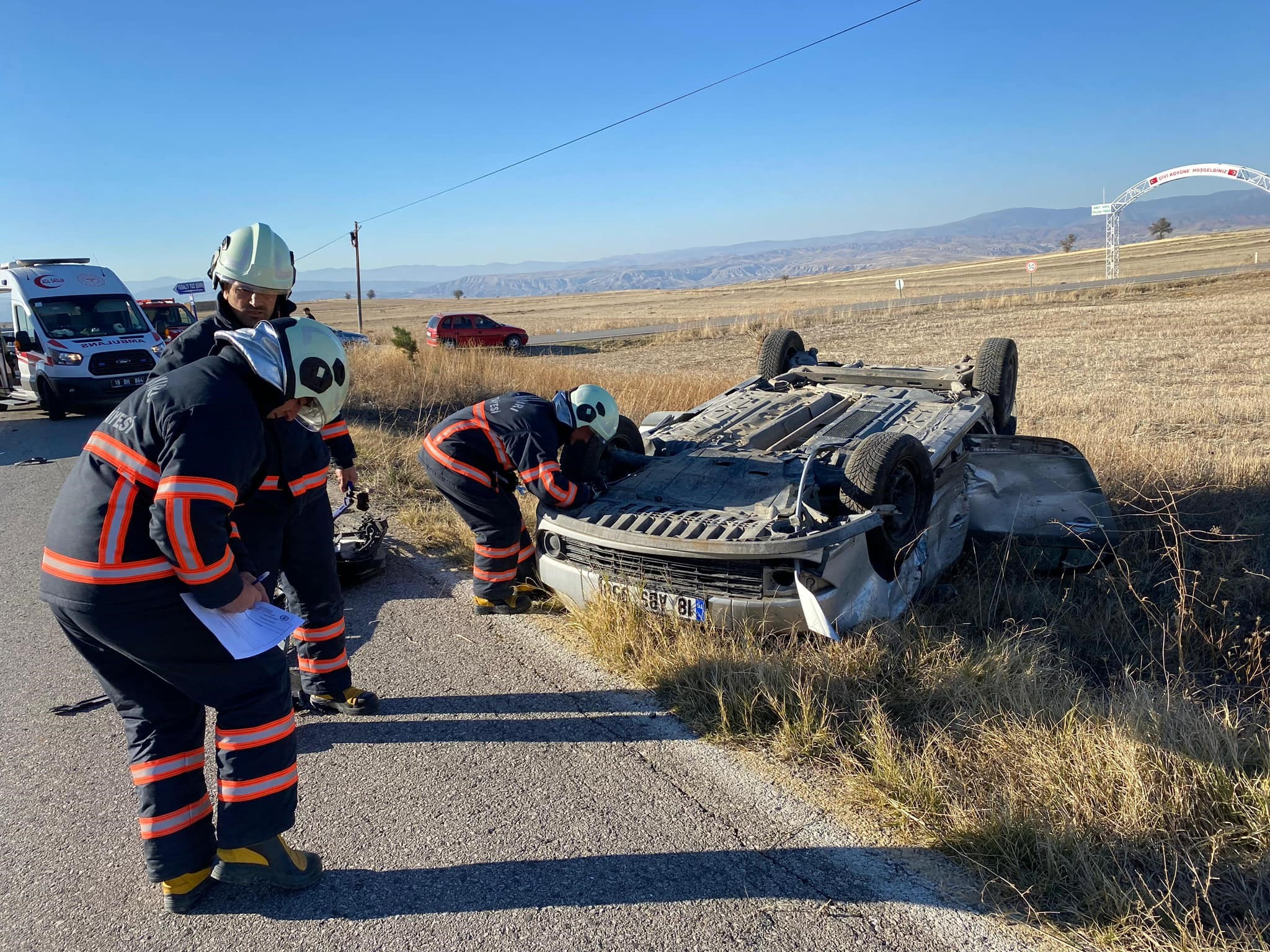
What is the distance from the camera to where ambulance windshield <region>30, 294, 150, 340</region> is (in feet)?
41.8

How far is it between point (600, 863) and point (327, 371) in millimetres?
1785

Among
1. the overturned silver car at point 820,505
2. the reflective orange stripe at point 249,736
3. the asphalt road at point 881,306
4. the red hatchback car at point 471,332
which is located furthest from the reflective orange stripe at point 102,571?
the asphalt road at point 881,306

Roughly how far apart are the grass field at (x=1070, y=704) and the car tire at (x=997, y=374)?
1.03 metres

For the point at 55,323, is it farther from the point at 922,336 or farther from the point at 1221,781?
the point at 922,336

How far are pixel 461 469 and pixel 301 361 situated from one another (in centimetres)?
214

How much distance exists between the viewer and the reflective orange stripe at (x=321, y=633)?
3643 millimetres

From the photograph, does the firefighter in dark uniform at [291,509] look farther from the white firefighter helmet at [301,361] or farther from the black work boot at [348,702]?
the white firefighter helmet at [301,361]

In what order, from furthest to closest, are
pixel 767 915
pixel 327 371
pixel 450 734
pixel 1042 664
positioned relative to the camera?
pixel 1042 664 → pixel 450 734 → pixel 327 371 → pixel 767 915

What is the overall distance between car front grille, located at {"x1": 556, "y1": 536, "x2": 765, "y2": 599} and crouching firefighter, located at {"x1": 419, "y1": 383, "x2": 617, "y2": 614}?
391mm

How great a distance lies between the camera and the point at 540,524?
443 centimetres

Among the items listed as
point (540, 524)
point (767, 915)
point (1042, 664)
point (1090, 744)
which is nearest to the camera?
point (767, 915)

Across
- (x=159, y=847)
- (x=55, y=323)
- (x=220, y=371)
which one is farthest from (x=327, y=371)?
(x=55, y=323)

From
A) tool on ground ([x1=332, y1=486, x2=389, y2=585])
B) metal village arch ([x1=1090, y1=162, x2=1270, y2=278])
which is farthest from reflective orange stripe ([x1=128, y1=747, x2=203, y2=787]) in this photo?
metal village arch ([x1=1090, y1=162, x2=1270, y2=278])

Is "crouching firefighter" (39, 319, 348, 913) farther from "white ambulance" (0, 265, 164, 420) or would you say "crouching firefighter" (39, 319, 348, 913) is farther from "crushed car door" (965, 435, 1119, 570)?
"white ambulance" (0, 265, 164, 420)
